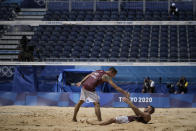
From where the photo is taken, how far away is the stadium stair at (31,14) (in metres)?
24.0

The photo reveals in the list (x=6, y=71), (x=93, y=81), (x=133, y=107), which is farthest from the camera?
(x=6, y=71)

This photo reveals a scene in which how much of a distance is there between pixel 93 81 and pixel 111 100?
7.07 metres

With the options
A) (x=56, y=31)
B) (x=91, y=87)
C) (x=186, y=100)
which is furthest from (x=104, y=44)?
(x=91, y=87)

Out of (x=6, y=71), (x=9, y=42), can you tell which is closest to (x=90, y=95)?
(x=6, y=71)

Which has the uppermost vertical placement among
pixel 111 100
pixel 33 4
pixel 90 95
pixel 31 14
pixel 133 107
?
pixel 33 4

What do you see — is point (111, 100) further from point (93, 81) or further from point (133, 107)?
point (133, 107)

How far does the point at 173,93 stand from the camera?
17.0 m

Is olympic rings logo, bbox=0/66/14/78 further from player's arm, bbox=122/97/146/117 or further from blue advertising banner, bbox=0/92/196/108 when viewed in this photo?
player's arm, bbox=122/97/146/117

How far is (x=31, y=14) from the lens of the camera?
80.6 feet

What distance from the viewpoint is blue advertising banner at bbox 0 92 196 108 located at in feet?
53.2

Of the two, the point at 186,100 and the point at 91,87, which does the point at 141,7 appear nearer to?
the point at 186,100

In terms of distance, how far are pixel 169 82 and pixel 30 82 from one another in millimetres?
6556

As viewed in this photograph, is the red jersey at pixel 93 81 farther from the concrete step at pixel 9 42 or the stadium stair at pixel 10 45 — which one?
the concrete step at pixel 9 42

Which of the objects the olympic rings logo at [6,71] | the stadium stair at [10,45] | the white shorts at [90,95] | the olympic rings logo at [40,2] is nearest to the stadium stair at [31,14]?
the olympic rings logo at [40,2]
